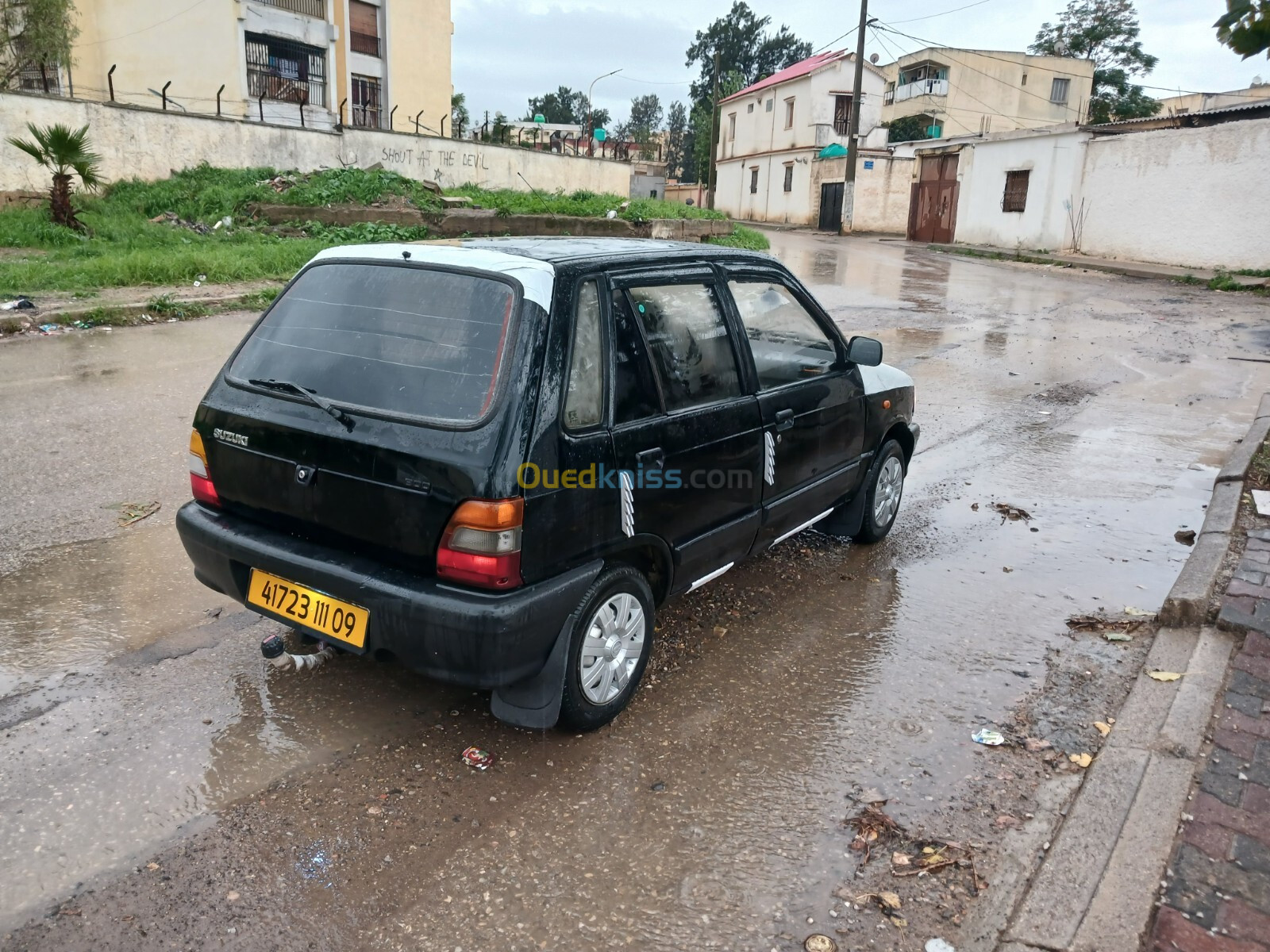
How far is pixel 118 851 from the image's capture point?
2.67m

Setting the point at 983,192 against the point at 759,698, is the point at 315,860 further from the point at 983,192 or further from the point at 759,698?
the point at 983,192

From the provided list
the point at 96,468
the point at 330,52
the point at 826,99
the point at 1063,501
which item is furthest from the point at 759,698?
the point at 826,99

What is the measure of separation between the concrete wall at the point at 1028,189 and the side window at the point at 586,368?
97.1 feet

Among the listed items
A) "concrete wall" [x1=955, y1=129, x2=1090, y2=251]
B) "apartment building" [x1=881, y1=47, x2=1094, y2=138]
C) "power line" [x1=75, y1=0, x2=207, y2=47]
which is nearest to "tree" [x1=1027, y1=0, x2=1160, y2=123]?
"apartment building" [x1=881, y1=47, x2=1094, y2=138]

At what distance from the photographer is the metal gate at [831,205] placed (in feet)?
136

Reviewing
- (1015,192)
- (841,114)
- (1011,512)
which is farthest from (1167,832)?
(841,114)

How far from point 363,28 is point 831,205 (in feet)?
69.9

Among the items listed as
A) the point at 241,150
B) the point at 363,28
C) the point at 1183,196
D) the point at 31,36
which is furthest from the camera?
the point at 363,28

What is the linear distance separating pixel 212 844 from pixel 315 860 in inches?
12.8

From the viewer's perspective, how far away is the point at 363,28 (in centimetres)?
3647

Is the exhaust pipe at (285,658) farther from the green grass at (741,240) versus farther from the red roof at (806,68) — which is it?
the red roof at (806,68)

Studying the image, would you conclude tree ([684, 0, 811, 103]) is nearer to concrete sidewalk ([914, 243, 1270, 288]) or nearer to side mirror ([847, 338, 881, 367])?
concrete sidewalk ([914, 243, 1270, 288])

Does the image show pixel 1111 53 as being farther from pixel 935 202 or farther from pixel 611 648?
pixel 611 648

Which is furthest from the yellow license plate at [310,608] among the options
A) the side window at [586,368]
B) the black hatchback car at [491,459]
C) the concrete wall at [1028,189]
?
the concrete wall at [1028,189]
